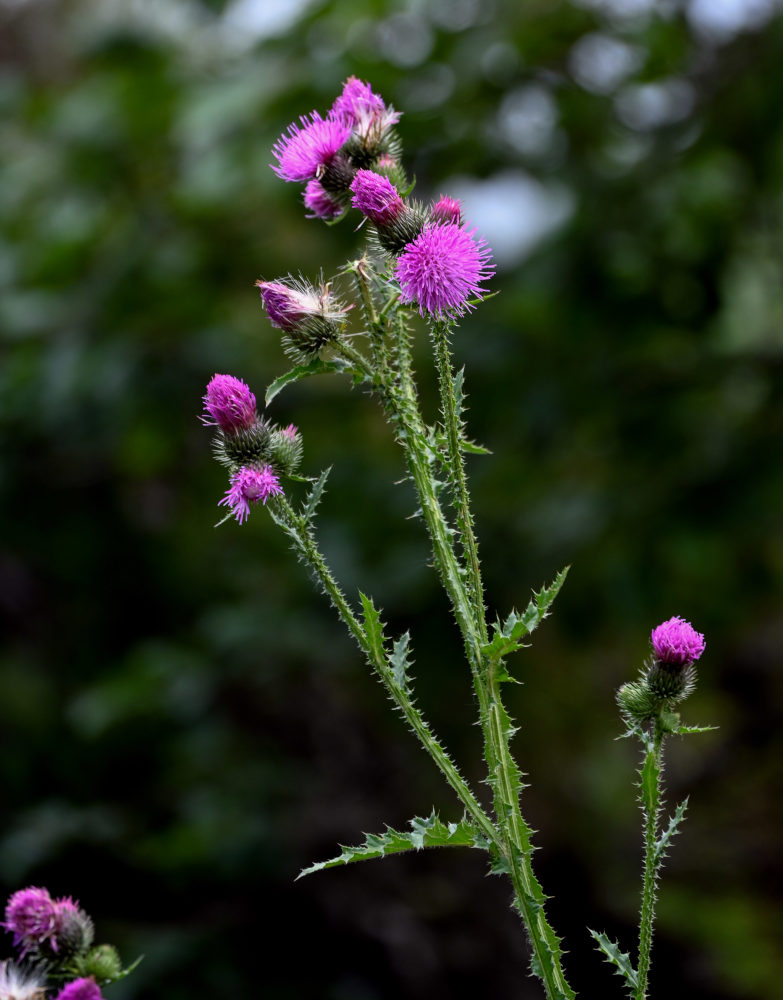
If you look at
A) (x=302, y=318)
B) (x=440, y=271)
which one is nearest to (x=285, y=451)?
(x=302, y=318)

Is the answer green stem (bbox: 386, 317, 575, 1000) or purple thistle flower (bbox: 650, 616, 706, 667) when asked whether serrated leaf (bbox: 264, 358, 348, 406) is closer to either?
green stem (bbox: 386, 317, 575, 1000)

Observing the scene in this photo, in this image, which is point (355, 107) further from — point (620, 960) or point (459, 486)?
point (620, 960)

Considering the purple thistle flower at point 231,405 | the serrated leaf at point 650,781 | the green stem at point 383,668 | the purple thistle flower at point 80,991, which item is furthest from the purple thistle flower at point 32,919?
the serrated leaf at point 650,781

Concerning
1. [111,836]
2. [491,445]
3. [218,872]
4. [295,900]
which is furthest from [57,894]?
[491,445]

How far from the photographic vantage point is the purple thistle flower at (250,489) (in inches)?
51.0

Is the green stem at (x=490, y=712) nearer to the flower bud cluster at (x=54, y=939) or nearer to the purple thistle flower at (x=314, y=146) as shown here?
the purple thistle flower at (x=314, y=146)

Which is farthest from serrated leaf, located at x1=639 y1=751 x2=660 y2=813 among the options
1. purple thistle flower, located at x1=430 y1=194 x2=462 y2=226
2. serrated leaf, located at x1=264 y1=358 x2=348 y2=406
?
purple thistle flower, located at x1=430 y1=194 x2=462 y2=226

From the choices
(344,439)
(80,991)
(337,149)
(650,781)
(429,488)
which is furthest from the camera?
(344,439)

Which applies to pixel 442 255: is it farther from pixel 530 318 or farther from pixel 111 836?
pixel 111 836

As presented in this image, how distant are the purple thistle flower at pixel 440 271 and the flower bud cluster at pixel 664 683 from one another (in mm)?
491

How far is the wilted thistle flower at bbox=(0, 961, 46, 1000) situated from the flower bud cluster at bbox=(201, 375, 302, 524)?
0.61 metres

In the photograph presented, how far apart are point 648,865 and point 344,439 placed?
4.08m

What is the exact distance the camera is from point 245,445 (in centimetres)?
135

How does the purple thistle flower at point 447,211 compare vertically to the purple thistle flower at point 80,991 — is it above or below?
above
